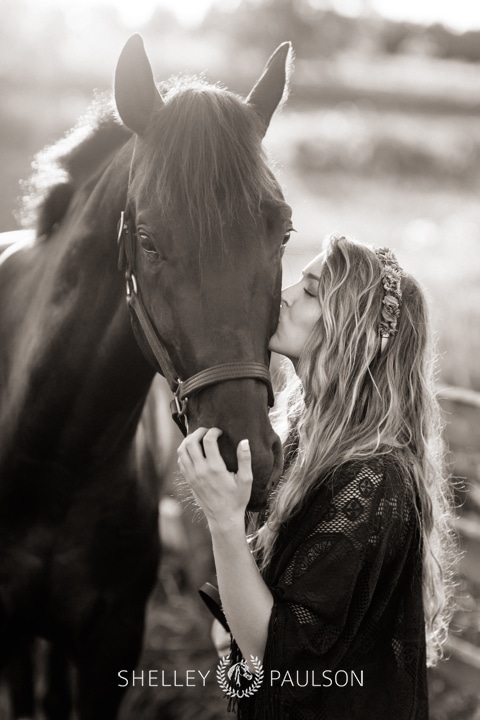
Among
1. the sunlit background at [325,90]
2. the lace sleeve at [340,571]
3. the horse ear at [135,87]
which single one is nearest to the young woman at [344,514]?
the lace sleeve at [340,571]

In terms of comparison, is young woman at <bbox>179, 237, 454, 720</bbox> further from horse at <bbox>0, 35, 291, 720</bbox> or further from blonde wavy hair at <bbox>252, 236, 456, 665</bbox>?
horse at <bbox>0, 35, 291, 720</bbox>

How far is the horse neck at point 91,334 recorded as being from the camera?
218 centimetres

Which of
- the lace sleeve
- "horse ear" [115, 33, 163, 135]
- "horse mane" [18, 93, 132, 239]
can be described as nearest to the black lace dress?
the lace sleeve

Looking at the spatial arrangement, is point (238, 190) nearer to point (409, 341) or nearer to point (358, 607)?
point (409, 341)

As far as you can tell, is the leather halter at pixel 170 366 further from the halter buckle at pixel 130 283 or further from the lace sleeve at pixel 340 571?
the lace sleeve at pixel 340 571

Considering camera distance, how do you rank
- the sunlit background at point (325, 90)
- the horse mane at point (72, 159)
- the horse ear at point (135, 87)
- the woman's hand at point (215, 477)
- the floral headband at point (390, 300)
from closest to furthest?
the woman's hand at point (215, 477) → the horse ear at point (135, 87) → the floral headband at point (390, 300) → the horse mane at point (72, 159) → the sunlit background at point (325, 90)

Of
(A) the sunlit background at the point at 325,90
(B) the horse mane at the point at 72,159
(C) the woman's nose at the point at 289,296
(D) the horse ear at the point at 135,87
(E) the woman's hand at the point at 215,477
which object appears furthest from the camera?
(A) the sunlit background at the point at 325,90

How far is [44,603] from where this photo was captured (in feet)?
8.50

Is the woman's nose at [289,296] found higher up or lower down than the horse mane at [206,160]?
lower down

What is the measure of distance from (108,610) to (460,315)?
Result: 3363 millimetres

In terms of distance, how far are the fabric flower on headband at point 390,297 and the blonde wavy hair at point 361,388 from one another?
18 mm

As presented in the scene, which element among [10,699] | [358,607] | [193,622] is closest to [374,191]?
[193,622]

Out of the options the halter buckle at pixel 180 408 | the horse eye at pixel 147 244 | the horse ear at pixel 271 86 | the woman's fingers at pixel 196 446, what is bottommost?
the woman's fingers at pixel 196 446

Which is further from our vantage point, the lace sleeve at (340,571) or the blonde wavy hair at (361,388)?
the blonde wavy hair at (361,388)
